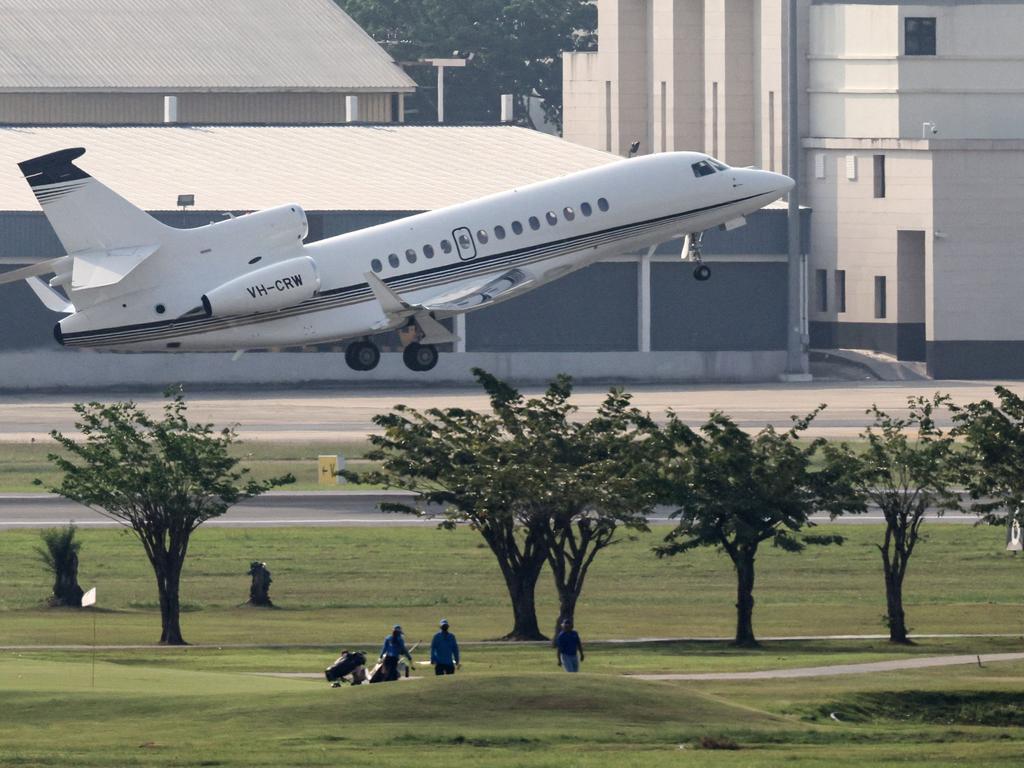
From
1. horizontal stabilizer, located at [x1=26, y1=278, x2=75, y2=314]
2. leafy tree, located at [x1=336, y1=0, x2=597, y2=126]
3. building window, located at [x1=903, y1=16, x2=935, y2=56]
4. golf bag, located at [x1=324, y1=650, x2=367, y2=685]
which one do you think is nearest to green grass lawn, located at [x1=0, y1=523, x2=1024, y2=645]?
horizontal stabilizer, located at [x1=26, y1=278, x2=75, y2=314]

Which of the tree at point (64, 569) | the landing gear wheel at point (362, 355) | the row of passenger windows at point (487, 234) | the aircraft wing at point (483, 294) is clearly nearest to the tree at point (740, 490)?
the tree at point (64, 569)

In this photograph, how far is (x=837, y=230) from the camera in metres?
126

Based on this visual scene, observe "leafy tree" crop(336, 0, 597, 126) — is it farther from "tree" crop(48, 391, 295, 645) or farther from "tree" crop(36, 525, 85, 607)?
"tree" crop(48, 391, 295, 645)

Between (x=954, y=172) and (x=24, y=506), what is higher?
(x=954, y=172)

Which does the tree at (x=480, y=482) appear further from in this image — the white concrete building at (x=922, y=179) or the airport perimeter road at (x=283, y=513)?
the white concrete building at (x=922, y=179)

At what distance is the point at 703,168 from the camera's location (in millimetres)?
80000

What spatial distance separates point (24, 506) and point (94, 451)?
16013 mm

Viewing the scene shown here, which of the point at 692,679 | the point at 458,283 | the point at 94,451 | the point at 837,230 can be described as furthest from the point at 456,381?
the point at 692,679

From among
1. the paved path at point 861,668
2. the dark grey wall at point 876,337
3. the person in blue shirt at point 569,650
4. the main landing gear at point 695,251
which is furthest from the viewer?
the dark grey wall at point 876,337

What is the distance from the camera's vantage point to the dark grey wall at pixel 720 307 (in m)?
121

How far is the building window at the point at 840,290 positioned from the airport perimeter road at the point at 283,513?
48545 mm

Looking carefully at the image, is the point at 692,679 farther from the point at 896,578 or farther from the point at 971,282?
the point at 971,282

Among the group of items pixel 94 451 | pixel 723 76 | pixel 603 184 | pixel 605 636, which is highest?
pixel 723 76

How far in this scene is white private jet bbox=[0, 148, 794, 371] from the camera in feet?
246
